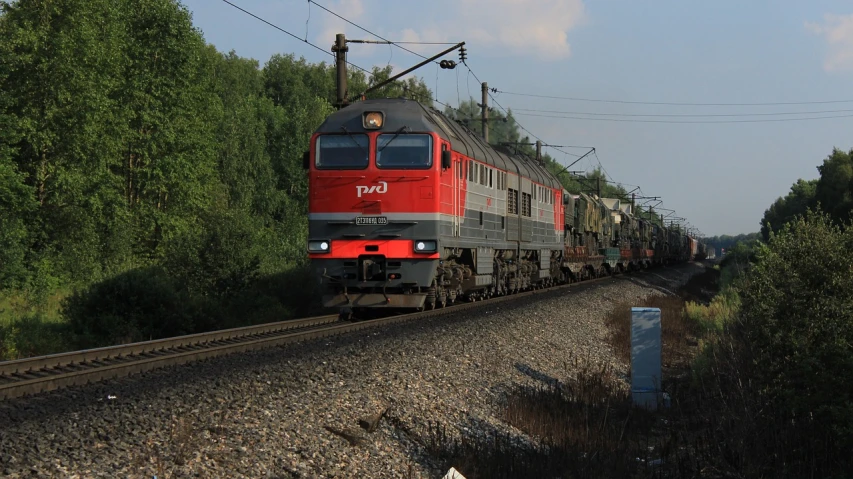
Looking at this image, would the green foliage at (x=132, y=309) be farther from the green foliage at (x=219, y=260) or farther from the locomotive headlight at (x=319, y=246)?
the locomotive headlight at (x=319, y=246)

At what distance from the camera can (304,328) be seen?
14352 mm

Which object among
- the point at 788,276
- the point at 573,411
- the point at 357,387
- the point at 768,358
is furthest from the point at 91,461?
the point at 788,276

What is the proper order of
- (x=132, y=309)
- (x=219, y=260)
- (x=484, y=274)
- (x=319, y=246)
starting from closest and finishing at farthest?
(x=319, y=246) → (x=132, y=309) → (x=484, y=274) → (x=219, y=260)

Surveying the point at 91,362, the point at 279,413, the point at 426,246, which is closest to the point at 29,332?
the point at 91,362

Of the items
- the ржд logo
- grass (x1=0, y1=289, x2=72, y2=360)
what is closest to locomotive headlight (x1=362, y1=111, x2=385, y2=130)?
the ржд logo

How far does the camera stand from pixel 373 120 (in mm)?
15766

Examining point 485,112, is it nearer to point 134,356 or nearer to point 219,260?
point 219,260

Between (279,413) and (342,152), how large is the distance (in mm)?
9128

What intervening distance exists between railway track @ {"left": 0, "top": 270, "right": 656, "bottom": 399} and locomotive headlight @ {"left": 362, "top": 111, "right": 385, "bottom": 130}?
3764mm

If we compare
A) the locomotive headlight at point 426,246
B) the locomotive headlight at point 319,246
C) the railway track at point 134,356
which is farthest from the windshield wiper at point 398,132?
the railway track at point 134,356

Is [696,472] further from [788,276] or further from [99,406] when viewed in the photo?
[99,406]

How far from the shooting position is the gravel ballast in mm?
5863

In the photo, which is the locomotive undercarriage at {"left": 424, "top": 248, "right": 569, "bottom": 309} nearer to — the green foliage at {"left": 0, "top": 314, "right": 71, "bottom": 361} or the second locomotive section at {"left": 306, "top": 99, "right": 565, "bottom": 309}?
the second locomotive section at {"left": 306, "top": 99, "right": 565, "bottom": 309}

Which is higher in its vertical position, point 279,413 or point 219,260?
point 219,260
